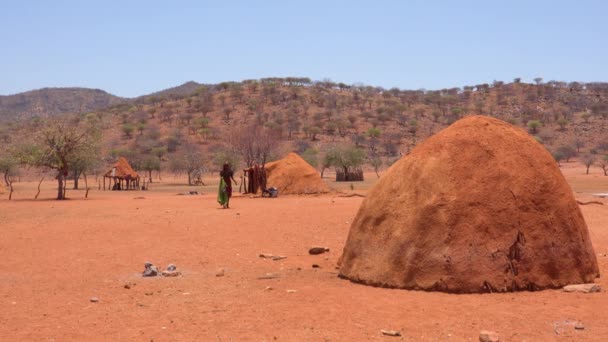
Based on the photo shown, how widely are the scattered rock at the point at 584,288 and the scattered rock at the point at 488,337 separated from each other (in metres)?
2.25

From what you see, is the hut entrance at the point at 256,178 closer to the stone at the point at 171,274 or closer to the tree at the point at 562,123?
the stone at the point at 171,274

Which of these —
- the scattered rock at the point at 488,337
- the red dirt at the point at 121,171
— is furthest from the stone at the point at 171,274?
the red dirt at the point at 121,171

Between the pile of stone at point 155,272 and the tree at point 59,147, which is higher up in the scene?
the tree at point 59,147

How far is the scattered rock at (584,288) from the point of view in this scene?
24.0 ft

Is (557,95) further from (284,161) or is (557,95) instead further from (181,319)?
(181,319)

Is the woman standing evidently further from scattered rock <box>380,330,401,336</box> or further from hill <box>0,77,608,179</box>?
hill <box>0,77,608,179</box>

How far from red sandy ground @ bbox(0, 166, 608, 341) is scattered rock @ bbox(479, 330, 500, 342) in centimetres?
17

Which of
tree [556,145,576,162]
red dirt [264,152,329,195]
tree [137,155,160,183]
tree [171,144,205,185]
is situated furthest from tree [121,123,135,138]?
red dirt [264,152,329,195]

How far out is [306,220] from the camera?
50.5ft

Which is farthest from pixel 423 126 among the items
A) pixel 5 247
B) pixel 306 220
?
pixel 5 247

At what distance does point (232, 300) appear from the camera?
738 centimetres

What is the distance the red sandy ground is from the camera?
6047 mm

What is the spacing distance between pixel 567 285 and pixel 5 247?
32.8 feet

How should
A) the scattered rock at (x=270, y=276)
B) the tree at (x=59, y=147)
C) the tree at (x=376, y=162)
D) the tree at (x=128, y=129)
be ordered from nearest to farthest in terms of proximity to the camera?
the scattered rock at (x=270, y=276) < the tree at (x=59, y=147) < the tree at (x=376, y=162) < the tree at (x=128, y=129)
